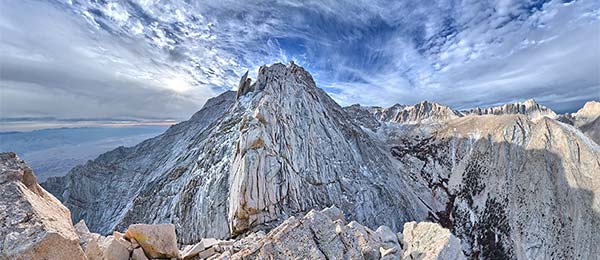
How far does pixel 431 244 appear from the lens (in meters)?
14.7

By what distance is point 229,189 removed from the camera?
4175 cm

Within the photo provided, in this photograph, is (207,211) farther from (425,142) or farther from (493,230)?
(425,142)

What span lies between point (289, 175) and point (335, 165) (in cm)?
1813

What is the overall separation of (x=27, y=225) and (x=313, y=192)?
4099 cm

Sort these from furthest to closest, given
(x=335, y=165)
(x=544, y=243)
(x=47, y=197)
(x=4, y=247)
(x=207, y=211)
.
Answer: (x=544, y=243) < (x=335, y=165) < (x=207, y=211) < (x=47, y=197) < (x=4, y=247)

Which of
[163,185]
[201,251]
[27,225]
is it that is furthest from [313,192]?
[27,225]

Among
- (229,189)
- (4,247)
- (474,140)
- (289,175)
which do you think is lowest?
(229,189)

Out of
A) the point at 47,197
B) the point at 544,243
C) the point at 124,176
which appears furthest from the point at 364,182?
the point at 124,176

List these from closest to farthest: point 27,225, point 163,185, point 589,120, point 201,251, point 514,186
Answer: point 27,225
point 201,251
point 163,185
point 514,186
point 589,120

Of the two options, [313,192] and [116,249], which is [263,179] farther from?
[116,249]

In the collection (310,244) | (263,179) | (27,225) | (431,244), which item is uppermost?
(27,225)

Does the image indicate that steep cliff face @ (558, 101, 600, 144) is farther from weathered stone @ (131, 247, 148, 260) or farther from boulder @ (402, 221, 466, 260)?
weathered stone @ (131, 247, 148, 260)

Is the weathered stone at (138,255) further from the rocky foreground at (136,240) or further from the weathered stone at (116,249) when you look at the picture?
the weathered stone at (116,249)

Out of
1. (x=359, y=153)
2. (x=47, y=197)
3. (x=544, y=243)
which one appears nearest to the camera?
(x=47, y=197)
